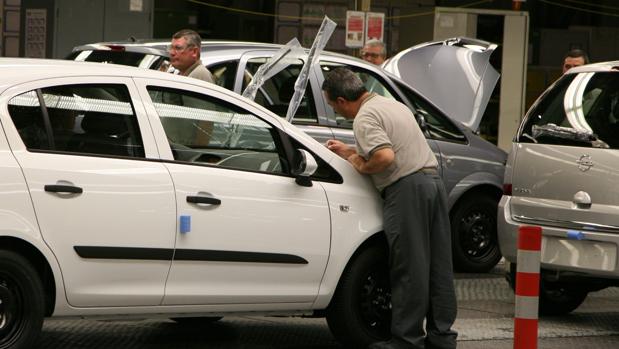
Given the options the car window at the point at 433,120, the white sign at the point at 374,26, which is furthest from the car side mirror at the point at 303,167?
the white sign at the point at 374,26

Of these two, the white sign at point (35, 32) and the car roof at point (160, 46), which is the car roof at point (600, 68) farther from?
the white sign at point (35, 32)

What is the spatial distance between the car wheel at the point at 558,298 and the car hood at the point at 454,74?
9.19ft

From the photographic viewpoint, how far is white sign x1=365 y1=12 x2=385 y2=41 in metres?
17.2

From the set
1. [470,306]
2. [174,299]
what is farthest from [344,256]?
[470,306]

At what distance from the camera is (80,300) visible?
665 cm

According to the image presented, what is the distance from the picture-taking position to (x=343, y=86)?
7684mm

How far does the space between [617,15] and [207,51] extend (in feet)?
44.4

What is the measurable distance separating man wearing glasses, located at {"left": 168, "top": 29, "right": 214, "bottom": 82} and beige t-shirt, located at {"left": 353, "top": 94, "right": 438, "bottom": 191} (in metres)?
2.22

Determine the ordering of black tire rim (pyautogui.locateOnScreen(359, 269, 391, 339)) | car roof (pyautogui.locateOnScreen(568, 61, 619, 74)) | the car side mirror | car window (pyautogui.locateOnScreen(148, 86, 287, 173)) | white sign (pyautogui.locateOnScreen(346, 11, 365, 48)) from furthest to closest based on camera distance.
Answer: white sign (pyautogui.locateOnScreen(346, 11, 365, 48)) → car roof (pyautogui.locateOnScreen(568, 61, 619, 74)) → black tire rim (pyautogui.locateOnScreen(359, 269, 391, 339)) → the car side mirror → car window (pyautogui.locateOnScreen(148, 86, 287, 173))

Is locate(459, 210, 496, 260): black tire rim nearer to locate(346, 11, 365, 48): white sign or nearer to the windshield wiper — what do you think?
the windshield wiper

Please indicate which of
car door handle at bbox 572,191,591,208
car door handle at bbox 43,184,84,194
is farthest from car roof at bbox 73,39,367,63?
car door handle at bbox 43,184,84,194

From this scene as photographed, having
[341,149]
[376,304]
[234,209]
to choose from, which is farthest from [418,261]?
[234,209]

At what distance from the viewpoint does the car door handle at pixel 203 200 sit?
690 cm

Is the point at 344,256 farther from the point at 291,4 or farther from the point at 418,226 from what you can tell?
the point at 291,4
